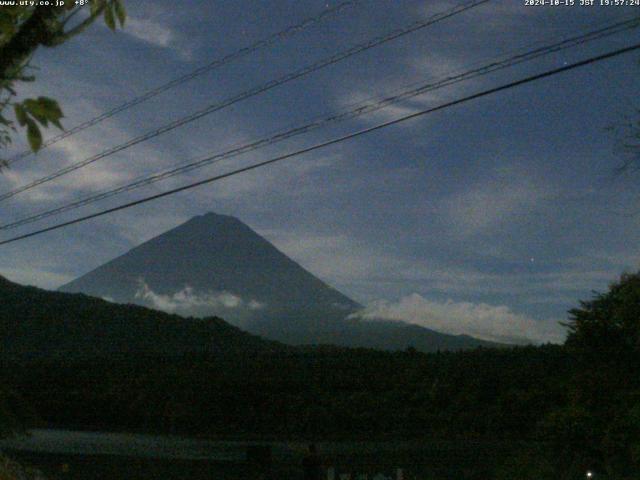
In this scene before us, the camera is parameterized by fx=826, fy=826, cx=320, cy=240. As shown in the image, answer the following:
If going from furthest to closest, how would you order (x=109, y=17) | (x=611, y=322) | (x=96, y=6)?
(x=611, y=322), (x=96, y=6), (x=109, y=17)

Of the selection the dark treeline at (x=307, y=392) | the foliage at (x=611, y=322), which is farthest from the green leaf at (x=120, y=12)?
the dark treeline at (x=307, y=392)

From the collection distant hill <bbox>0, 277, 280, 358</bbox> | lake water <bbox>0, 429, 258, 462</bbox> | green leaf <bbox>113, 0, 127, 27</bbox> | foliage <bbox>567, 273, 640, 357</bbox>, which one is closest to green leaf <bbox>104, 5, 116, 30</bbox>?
green leaf <bbox>113, 0, 127, 27</bbox>

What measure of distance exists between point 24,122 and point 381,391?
32610 mm

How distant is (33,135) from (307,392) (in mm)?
33858

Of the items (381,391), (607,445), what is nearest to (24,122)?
(607,445)

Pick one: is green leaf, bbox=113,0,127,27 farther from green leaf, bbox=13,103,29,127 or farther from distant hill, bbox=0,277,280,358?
distant hill, bbox=0,277,280,358

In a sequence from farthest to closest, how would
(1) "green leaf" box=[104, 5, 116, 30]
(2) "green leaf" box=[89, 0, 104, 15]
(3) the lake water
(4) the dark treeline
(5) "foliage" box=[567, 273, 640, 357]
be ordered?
(4) the dark treeline < (3) the lake water < (5) "foliage" box=[567, 273, 640, 357] < (2) "green leaf" box=[89, 0, 104, 15] < (1) "green leaf" box=[104, 5, 116, 30]

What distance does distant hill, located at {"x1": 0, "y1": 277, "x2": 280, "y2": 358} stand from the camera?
5381 cm

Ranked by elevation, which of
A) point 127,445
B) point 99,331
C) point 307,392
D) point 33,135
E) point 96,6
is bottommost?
point 127,445

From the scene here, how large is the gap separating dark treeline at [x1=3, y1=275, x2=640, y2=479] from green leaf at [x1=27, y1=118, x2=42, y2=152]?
59.3ft

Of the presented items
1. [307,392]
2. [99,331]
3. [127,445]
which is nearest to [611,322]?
[127,445]

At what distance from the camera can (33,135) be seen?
315cm

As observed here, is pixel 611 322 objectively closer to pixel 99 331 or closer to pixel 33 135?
pixel 33 135

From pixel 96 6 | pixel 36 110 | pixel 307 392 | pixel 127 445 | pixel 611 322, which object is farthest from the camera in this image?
Answer: pixel 307 392
